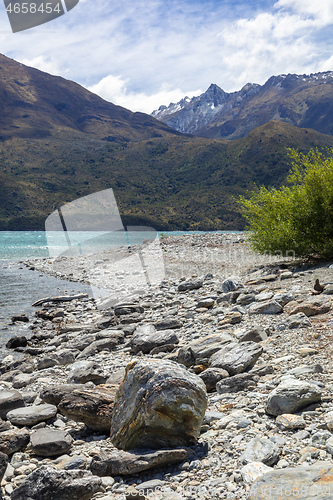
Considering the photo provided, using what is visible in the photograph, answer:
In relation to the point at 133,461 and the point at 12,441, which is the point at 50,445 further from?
the point at 133,461

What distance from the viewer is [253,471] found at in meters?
3.02

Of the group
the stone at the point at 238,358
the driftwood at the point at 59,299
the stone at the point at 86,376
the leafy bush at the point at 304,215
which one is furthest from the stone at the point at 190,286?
the stone at the point at 238,358

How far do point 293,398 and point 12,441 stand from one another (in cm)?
341

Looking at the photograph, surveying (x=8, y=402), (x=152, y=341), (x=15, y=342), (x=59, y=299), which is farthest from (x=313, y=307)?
(x=59, y=299)

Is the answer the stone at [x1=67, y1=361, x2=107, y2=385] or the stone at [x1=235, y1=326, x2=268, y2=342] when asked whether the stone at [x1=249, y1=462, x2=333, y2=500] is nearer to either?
the stone at [x1=235, y1=326, x2=268, y2=342]

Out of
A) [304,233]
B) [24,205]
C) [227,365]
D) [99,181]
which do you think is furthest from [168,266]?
[99,181]

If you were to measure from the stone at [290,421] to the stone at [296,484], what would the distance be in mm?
852

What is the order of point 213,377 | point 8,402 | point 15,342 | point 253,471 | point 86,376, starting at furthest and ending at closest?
point 15,342
point 86,376
point 213,377
point 8,402
point 253,471

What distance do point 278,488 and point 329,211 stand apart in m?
12.1

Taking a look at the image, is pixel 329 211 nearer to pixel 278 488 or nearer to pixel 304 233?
A: pixel 304 233

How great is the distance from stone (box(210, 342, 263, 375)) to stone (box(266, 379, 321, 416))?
1531mm

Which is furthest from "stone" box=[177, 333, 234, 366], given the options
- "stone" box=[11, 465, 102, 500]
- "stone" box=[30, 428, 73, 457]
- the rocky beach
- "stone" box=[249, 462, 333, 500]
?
"stone" box=[249, 462, 333, 500]

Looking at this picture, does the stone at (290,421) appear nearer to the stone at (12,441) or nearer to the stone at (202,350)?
the stone at (202,350)

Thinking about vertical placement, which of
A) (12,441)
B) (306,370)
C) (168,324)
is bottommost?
(168,324)
